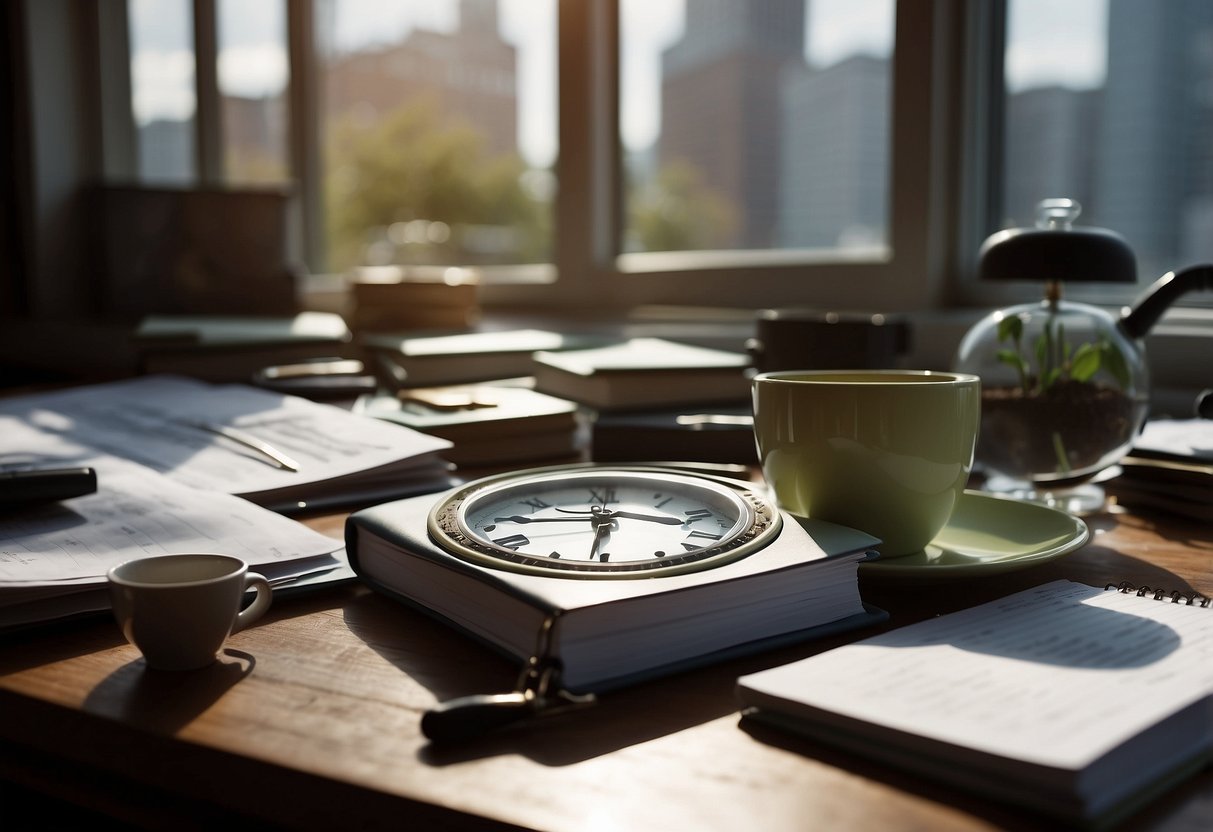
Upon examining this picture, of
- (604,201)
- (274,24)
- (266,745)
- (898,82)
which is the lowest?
(266,745)

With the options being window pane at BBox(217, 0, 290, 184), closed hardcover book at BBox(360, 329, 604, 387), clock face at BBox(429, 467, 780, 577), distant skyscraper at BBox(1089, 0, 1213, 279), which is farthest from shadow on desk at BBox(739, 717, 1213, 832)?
window pane at BBox(217, 0, 290, 184)

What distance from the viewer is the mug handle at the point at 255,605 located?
55 centimetres

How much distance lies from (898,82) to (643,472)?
1014mm

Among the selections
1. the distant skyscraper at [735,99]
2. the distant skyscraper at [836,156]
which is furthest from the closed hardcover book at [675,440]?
the distant skyscraper at [735,99]

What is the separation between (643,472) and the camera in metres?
0.68

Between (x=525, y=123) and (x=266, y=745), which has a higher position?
(x=525, y=123)

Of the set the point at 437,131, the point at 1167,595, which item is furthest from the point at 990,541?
the point at 437,131

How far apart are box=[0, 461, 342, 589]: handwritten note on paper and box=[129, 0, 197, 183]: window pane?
2.29 meters

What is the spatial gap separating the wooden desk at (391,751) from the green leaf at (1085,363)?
0.36m

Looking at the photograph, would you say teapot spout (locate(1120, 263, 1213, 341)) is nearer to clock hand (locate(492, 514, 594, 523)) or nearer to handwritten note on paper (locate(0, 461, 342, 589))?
clock hand (locate(492, 514, 594, 523))

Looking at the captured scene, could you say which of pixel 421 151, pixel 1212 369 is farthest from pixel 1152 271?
pixel 421 151

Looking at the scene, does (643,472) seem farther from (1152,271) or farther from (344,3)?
(344,3)

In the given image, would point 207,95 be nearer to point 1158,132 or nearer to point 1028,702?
point 1158,132

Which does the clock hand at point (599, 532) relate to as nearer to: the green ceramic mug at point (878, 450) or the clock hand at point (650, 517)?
the clock hand at point (650, 517)
